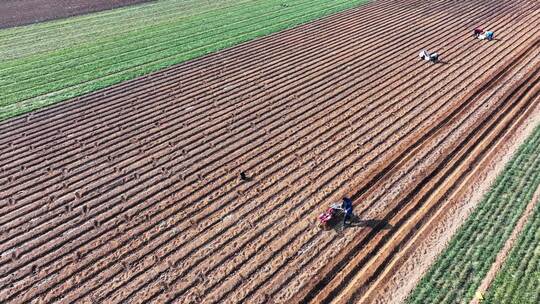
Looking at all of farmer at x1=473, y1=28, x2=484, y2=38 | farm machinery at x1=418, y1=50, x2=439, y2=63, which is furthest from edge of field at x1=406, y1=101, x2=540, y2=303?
farmer at x1=473, y1=28, x2=484, y2=38

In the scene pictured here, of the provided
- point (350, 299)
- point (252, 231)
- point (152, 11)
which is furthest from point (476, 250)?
point (152, 11)

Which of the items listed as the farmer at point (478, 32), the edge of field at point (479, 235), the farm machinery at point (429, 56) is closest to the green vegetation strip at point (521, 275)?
the edge of field at point (479, 235)

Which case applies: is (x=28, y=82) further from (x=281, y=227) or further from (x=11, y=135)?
(x=281, y=227)

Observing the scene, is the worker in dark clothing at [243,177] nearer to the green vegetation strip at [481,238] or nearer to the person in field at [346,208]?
the person in field at [346,208]

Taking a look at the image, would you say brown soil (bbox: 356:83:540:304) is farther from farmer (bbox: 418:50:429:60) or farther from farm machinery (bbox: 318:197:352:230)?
farmer (bbox: 418:50:429:60)

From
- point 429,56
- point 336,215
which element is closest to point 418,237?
point 336,215

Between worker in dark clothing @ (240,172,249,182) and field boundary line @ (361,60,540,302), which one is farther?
worker in dark clothing @ (240,172,249,182)

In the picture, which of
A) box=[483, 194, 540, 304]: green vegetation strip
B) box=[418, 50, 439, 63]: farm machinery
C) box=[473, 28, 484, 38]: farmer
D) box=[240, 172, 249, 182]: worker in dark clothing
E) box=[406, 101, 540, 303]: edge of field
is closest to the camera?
box=[483, 194, 540, 304]: green vegetation strip
